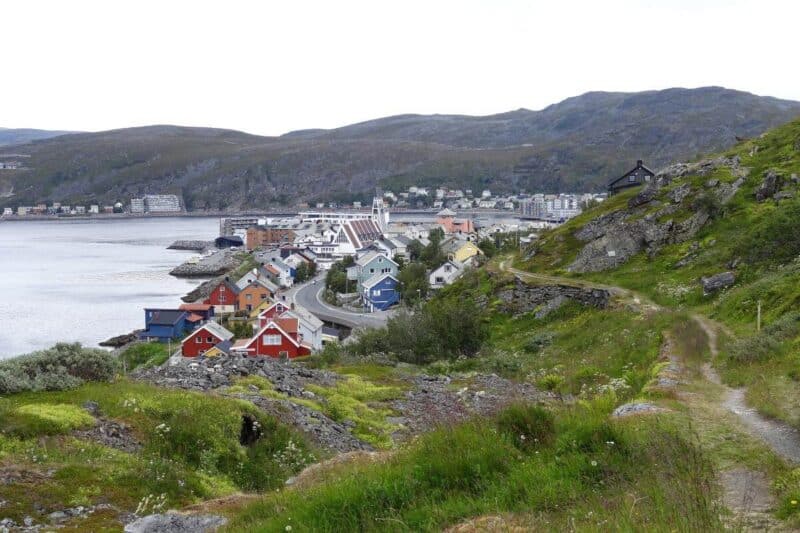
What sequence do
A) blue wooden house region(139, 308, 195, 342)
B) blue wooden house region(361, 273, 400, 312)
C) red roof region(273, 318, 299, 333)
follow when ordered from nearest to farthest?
red roof region(273, 318, 299, 333) → blue wooden house region(139, 308, 195, 342) → blue wooden house region(361, 273, 400, 312)

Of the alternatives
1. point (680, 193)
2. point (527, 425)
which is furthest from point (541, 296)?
point (527, 425)

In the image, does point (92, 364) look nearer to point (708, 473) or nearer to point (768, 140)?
point (708, 473)

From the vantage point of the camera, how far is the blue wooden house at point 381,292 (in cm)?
5769

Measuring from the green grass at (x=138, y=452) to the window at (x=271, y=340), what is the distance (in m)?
24.3

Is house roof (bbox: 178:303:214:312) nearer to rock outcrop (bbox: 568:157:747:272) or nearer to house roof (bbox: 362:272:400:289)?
house roof (bbox: 362:272:400:289)

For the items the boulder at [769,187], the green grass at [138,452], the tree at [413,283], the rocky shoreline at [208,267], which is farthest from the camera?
the rocky shoreline at [208,267]

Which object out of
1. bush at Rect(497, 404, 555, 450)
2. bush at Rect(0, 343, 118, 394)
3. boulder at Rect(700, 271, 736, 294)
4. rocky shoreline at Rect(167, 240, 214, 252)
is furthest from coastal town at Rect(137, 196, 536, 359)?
boulder at Rect(700, 271, 736, 294)

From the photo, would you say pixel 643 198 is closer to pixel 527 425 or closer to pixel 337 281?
pixel 527 425

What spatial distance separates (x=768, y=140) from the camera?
133 ft

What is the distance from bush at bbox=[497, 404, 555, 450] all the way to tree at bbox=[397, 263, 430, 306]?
45894 millimetres

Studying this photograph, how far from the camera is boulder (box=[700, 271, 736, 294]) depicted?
2202 cm

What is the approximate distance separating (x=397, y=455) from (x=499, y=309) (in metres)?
26.8

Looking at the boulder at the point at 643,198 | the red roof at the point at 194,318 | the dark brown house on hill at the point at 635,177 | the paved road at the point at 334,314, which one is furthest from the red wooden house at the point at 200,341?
the dark brown house on hill at the point at 635,177

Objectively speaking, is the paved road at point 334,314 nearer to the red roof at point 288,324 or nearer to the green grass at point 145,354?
the red roof at point 288,324
